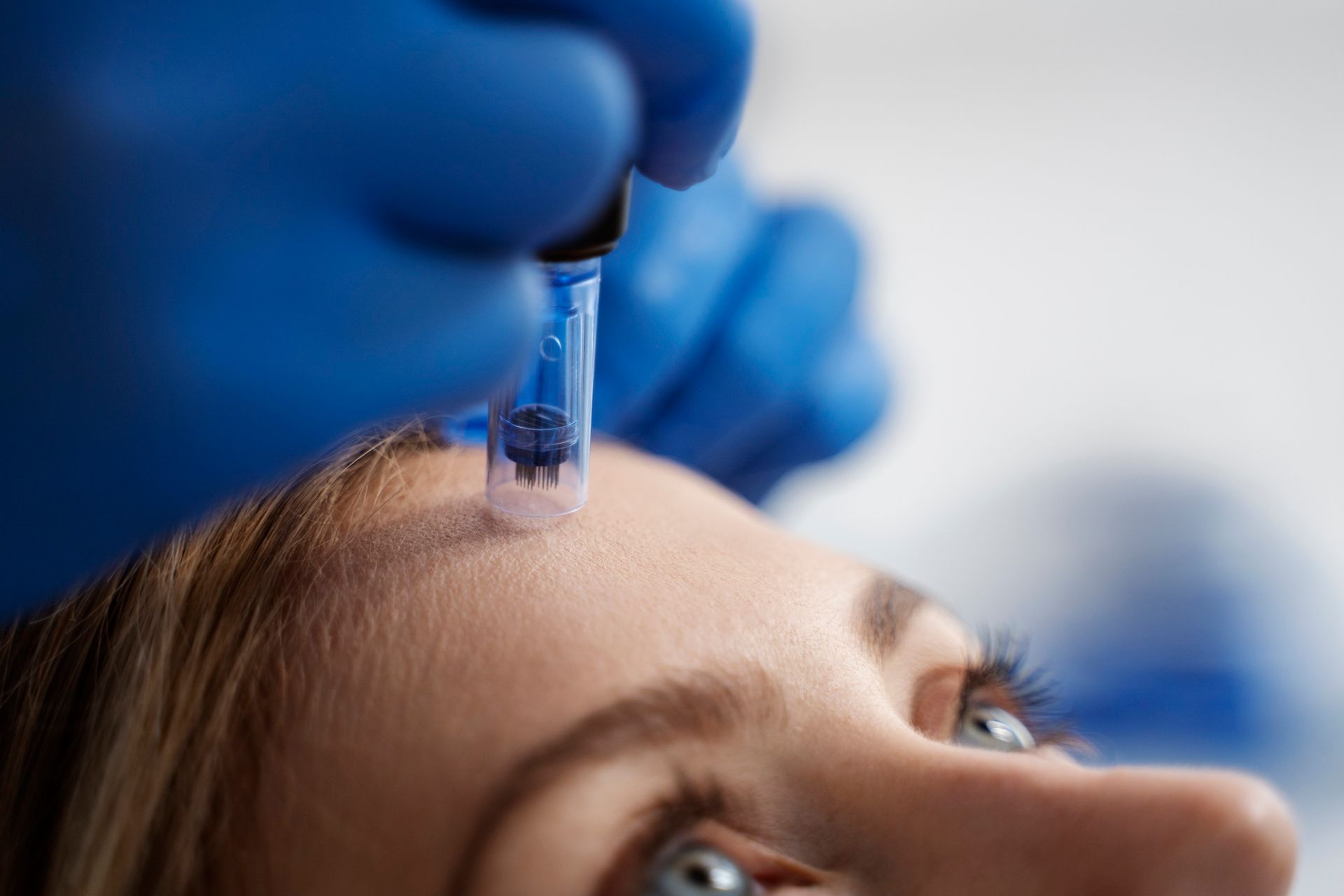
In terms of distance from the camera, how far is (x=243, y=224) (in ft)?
1.77

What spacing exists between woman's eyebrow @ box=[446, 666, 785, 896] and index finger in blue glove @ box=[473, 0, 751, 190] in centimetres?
27

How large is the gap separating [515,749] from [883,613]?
254 mm

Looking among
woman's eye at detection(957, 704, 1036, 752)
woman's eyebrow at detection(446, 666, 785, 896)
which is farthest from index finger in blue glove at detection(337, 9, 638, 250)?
woman's eye at detection(957, 704, 1036, 752)

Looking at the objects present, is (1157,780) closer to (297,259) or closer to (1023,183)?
(297,259)

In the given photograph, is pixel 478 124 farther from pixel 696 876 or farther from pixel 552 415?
pixel 696 876

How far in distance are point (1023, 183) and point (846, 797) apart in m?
1.95

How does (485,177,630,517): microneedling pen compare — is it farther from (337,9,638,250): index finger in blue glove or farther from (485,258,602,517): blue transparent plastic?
(337,9,638,250): index finger in blue glove

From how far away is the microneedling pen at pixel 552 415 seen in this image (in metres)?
0.71

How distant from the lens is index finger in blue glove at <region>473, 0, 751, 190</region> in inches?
23.5

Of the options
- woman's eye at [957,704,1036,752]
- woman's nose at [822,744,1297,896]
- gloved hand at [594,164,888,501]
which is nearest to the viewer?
woman's nose at [822,744,1297,896]

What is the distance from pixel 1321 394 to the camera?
2.04 meters

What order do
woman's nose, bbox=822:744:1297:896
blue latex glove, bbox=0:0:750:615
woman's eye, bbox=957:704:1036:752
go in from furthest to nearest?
woman's eye, bbox=957:704:1036:752 → woman's nose, bbox=822:744:1297:896 → blue latex glove, bbox=0:0:750:615

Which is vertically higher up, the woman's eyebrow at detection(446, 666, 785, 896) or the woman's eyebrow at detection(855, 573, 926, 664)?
the woman's eyebrow at detection(855, 573, 926, 664)

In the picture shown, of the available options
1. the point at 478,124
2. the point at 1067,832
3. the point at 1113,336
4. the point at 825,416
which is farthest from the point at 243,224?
the point at 1113,336
